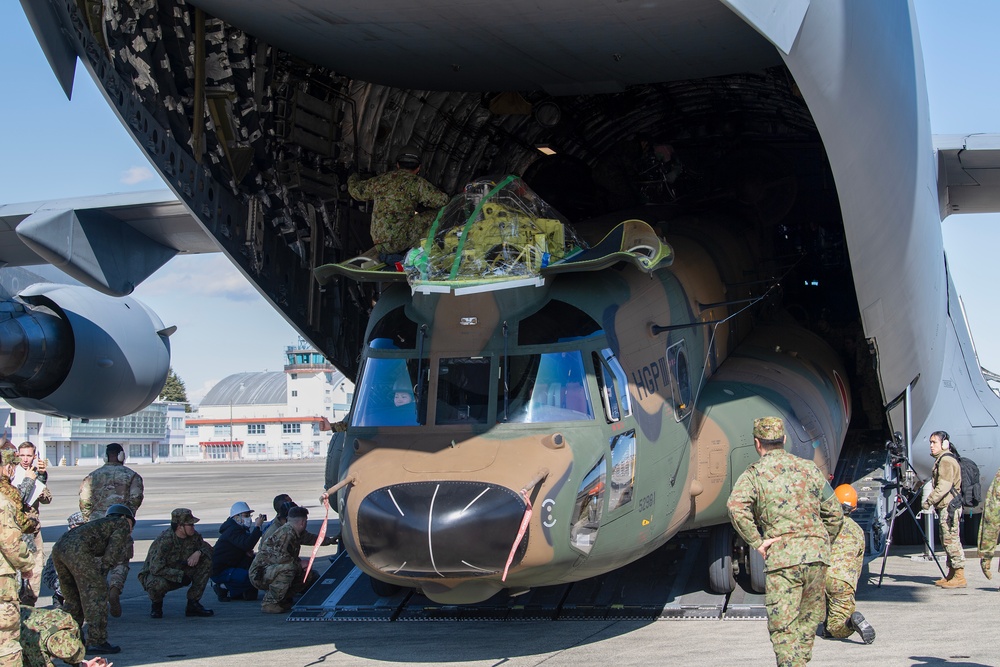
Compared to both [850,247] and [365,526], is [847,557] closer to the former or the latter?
[850,247]

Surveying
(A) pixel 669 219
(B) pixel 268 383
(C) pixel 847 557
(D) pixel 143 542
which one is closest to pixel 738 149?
(A) pixel 669 219

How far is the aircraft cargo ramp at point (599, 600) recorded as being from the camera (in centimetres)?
898

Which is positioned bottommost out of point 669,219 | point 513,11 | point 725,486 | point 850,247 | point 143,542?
point 143,542

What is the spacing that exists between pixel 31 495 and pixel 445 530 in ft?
21.5

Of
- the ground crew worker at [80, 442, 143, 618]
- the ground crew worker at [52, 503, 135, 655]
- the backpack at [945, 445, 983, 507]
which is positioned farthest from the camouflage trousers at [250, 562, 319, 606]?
the backpack at [945, 445, 983, 507]

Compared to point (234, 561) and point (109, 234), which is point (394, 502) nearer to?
point (234, 561)

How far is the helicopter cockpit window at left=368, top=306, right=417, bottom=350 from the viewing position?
26.6 feet

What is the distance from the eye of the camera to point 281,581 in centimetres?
1017

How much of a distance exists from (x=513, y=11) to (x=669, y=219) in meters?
4.00

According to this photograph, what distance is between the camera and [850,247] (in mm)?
8906

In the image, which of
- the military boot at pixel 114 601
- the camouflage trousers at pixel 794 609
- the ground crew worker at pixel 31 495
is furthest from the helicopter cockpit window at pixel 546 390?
the ground crew worker at pixel 31 495

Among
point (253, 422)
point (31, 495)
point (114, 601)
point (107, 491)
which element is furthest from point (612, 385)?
point (253, 422)

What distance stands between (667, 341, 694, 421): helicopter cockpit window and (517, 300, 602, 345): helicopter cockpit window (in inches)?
41.9

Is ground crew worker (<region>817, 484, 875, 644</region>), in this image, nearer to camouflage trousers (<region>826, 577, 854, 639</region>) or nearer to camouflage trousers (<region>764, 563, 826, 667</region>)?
camouflage trousers (<region>826, 577, 854, 639</region>)
